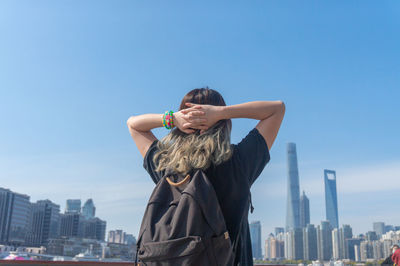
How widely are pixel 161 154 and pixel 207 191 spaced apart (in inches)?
15.2

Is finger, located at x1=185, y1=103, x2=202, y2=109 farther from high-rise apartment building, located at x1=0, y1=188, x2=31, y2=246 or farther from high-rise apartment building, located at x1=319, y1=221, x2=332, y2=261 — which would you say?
high-rise apartment building, located at x1=319, y1=221, x2=332, y2=261

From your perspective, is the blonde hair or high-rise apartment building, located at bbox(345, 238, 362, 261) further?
high-rise apartment building, located at bbox(345, 238, 362, 261)

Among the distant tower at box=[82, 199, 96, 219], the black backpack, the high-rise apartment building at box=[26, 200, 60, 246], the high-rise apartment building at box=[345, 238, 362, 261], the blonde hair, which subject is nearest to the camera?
the black backpack

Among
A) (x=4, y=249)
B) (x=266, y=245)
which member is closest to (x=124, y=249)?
(x=4, y=249)

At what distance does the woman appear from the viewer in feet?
4.43

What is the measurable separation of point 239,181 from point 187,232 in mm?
326

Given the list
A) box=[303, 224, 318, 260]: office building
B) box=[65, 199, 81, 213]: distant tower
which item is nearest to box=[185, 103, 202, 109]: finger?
box=[303, 224, 318, 260]: office building

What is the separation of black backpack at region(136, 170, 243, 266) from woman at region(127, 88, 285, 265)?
0.13 meters

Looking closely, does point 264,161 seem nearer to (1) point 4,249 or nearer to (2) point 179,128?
(2) point 179,128

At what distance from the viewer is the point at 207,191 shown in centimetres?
121

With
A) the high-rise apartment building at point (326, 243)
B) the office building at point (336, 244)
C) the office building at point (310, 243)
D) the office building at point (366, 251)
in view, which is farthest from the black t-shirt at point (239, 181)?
the office building at point (336, 244)

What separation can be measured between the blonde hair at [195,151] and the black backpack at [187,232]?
0.28ft

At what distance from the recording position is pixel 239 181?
1.38 m

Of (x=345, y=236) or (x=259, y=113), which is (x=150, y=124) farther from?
(x=345, y=236)
